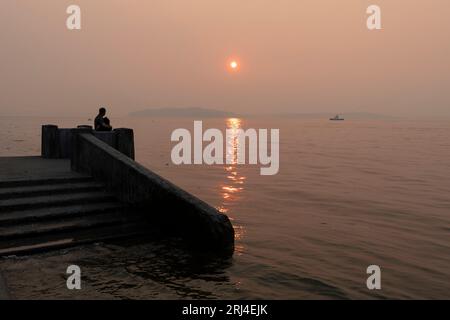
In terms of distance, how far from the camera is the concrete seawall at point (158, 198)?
812cm

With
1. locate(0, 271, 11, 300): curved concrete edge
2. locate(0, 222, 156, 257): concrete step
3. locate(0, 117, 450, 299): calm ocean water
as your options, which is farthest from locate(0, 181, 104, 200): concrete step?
locate(0, 271, 11, 300): curved concrete edge

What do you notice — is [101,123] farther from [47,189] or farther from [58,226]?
[58,226]

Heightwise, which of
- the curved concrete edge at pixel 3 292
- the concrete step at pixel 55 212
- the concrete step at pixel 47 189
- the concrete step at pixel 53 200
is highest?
the concrete step at pixel 47 189

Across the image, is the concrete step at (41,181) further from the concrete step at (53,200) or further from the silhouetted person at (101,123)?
the silhouetted person at (101,123)

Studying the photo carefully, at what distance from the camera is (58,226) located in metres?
8.02

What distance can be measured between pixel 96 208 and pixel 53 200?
0.89m

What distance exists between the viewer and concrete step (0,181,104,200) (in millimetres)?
8773

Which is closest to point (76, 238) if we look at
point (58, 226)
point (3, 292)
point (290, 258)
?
point (58, 226)

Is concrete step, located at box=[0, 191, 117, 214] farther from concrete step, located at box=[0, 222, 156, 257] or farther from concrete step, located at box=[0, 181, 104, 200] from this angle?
concrete step, located at box=[0, 222, 156, 257]

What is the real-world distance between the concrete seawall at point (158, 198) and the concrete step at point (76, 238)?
472 millimetres

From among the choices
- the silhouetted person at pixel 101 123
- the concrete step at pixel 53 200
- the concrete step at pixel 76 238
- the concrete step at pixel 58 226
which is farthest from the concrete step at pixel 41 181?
the silhouetted person at pixel 101 123

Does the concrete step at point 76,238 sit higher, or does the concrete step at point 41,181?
the concrete step at point 41,181
